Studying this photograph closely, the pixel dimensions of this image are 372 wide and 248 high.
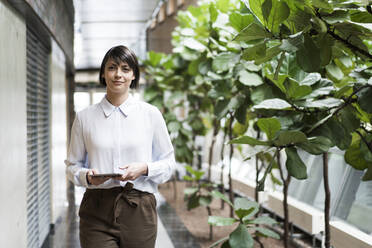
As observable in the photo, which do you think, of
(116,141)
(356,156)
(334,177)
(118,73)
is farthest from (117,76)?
(334,177)

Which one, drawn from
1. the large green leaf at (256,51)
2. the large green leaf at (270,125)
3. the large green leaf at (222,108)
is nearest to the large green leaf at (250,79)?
the large green leaf at (222,108)

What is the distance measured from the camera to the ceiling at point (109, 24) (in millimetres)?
7842

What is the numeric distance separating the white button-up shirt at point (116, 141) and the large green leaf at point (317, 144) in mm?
627

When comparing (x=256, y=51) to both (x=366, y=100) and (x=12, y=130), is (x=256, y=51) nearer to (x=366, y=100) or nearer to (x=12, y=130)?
(x=366, y=100)

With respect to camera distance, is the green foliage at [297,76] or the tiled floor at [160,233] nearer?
the green foliage at [297,76]

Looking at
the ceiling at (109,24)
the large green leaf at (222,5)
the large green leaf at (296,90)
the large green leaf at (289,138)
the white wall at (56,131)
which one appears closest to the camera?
the large green leaf at (289,138)

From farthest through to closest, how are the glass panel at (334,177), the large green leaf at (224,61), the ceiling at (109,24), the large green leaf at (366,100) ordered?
the ceiling at (109,24) < the glass panel at (334,177) < the large green leaf at (224,61) < the large green leaf at (366,100)

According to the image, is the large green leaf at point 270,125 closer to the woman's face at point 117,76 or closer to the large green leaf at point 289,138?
the large green leaf at point 289,138

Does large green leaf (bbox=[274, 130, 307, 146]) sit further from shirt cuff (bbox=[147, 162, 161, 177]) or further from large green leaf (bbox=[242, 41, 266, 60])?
shirt cuff (bbox=[147, 162, 161, 177])

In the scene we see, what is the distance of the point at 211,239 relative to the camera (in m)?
5.27

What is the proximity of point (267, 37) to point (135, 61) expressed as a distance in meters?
0.80

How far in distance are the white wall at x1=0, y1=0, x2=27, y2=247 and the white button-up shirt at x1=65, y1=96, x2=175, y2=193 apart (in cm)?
86

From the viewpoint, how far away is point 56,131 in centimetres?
640

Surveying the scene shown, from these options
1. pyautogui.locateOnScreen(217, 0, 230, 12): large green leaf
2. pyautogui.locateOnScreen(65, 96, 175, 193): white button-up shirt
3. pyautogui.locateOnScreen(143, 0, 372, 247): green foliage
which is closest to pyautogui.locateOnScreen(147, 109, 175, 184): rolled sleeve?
pyautogui.locateOnScreen(65, 96, 175, 193): white button-up shirt
